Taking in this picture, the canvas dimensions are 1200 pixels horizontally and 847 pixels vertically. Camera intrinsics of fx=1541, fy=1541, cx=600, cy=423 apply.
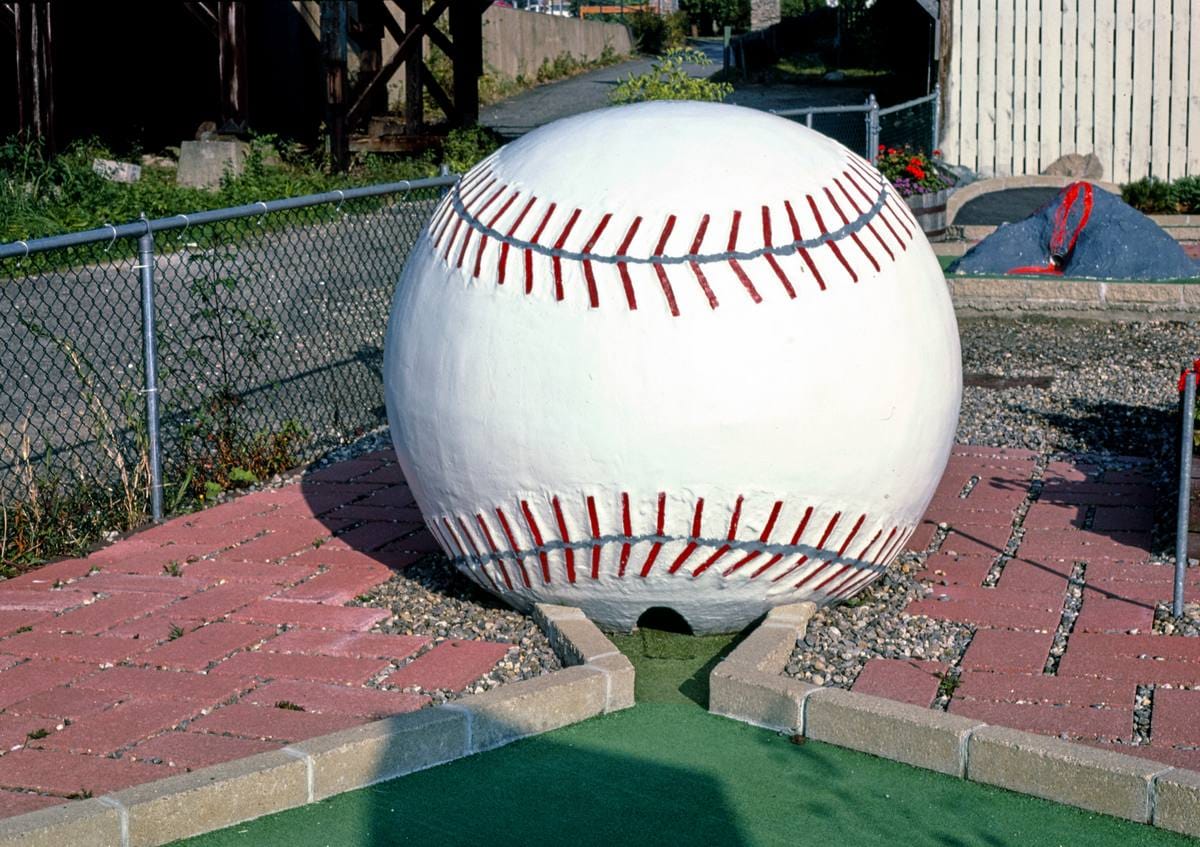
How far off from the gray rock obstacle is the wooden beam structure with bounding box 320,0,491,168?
850 cm

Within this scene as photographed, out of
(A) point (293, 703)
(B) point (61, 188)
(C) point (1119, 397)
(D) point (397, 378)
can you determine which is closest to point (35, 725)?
(A) point (293, 703)

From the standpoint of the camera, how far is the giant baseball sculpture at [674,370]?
4.62 meters

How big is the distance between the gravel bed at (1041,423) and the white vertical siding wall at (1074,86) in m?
6.66

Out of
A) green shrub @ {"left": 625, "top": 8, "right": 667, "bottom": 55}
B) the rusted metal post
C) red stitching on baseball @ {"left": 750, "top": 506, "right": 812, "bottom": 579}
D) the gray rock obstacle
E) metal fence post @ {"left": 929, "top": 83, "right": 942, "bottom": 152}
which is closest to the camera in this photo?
red stitching on baseball @ {"left": 750, "top": 506, "right": 812, "bottom": 579}

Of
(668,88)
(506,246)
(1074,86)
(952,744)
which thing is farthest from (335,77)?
(952,744)

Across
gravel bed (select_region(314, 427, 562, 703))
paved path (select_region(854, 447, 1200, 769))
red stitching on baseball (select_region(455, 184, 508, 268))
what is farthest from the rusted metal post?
red stitching on baseball (select_region(455, 184, 508, 268))

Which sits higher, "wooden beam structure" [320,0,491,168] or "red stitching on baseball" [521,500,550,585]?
"wooden beam structure" [320,0,491,168]

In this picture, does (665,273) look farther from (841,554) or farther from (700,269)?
(841,554)

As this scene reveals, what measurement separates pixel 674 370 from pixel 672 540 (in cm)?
55

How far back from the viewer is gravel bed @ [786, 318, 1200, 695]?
4980 mm

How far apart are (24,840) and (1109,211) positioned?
1050 centimetres

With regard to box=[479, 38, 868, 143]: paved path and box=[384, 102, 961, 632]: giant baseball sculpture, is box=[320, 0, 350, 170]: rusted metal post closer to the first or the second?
box=[479, 38, 868, 143]: paved path

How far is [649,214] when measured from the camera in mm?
4688

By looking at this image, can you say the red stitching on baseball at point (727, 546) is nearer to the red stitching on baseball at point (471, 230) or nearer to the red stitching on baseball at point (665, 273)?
the red stitching on baseball at point (665, 273)
